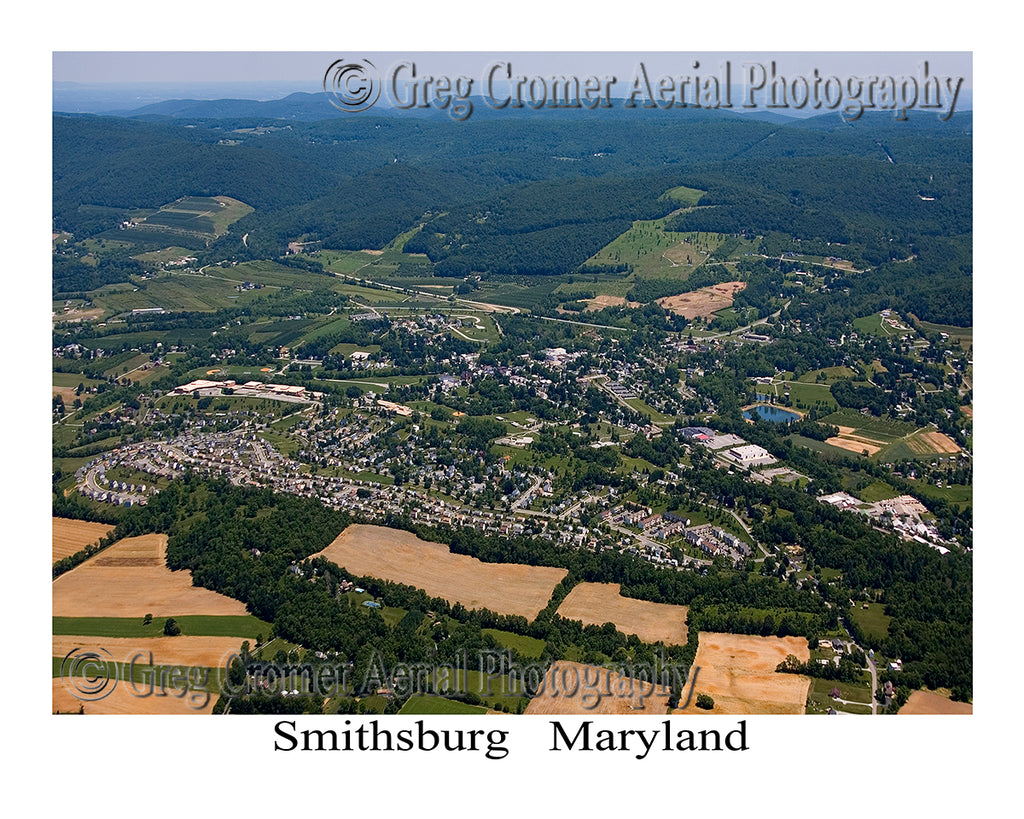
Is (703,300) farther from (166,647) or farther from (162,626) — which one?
(166,647)

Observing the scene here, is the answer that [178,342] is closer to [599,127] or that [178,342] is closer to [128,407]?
[128,407]

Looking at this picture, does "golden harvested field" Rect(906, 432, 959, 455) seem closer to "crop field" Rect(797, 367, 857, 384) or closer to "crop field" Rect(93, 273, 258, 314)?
"crop field" Rect(797, 367, 857, 384)

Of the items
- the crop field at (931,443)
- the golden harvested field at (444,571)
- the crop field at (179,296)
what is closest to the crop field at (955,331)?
the crop field at (931,443)

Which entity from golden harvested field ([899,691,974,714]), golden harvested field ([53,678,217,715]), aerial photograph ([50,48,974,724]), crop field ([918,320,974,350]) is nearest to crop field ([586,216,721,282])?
aerial photograph ([50,48,974,724])

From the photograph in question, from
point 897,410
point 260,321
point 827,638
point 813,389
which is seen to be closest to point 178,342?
point 260,321

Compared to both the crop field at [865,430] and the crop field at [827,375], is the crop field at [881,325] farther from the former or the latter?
the crop field at [865,430]
